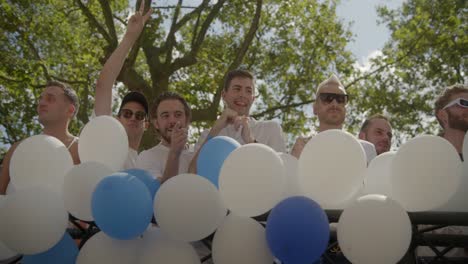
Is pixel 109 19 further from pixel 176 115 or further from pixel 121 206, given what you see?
pixel 121 206

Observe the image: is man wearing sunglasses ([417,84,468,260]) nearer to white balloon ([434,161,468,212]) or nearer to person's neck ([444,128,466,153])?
person's neck ([444,128,466,153])

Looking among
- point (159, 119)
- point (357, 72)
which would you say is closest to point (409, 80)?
point (357, 72)

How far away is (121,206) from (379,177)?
1289 millimetres

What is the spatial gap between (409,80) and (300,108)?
3126 millimetres

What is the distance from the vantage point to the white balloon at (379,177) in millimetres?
2402

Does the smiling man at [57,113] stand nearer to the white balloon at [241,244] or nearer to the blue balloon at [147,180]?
the blue balloon at [147,180]

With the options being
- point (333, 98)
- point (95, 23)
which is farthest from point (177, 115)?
point (95, 23)

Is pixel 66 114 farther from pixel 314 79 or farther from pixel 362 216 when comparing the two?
pixel 314 79

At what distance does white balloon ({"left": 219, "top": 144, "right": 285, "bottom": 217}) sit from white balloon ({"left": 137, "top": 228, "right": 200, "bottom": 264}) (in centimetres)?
32

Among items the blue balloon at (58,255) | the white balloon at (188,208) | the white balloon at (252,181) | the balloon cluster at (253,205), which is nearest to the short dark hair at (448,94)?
the balloon cluster at (253,205)

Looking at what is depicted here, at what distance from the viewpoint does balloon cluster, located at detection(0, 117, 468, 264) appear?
2053mm

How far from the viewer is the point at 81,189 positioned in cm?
241

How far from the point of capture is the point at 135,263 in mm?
2379

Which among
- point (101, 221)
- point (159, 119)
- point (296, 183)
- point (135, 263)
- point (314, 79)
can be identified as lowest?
point (135, 263)
